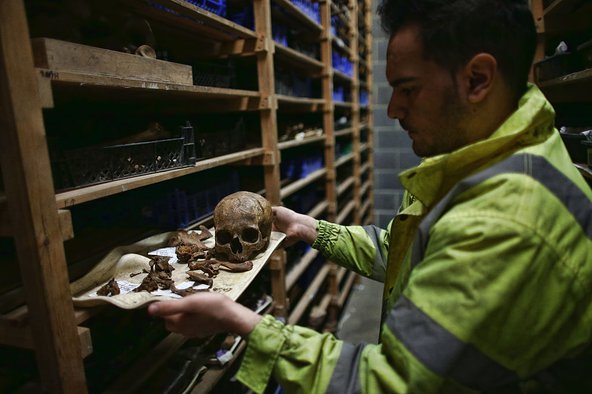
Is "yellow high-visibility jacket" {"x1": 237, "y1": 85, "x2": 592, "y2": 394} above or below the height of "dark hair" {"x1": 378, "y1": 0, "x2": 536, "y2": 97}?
below

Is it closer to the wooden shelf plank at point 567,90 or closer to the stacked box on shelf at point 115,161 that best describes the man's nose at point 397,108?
the stacked box on shelf at point 115,161

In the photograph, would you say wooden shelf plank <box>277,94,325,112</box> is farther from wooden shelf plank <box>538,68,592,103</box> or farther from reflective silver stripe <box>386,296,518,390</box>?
reflective silver stripe <box>386,296,518,390</box>

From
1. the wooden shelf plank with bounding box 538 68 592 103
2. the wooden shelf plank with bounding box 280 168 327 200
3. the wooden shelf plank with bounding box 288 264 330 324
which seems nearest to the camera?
the wooden shelf plank with bounding box 538 68 592 103

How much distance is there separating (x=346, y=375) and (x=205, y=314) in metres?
0.40

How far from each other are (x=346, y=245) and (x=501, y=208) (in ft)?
3.03

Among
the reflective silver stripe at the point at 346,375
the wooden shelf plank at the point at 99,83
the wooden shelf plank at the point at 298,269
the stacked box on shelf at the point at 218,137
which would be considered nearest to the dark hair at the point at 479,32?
the reflective silver stripe at the point at 346,375

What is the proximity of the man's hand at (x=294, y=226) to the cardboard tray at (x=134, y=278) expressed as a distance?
7.5 inches

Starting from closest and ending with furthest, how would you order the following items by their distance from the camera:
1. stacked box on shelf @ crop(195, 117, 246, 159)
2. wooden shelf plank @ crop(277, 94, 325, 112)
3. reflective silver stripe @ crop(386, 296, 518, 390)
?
reflective silver stripe @ crop(386, 296, 518, 390)
stacked box on shelf @ crop(195, 117, 246, 159)
wooden shelf plank @ crop(277, 94, 325, 112)

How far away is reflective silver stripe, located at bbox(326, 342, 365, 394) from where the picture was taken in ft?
3.26

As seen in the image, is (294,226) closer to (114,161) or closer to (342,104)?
(114,161)

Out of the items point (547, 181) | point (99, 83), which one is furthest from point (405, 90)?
point (99, 83)

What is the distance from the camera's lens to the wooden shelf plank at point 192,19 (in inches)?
67.2

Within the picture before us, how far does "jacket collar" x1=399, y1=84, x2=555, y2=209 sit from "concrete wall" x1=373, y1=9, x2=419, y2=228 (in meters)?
6.21

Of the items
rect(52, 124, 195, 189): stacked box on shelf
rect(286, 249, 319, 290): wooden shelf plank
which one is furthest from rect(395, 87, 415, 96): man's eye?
rect(286, 249, 319, 290): wooden shelf plank
